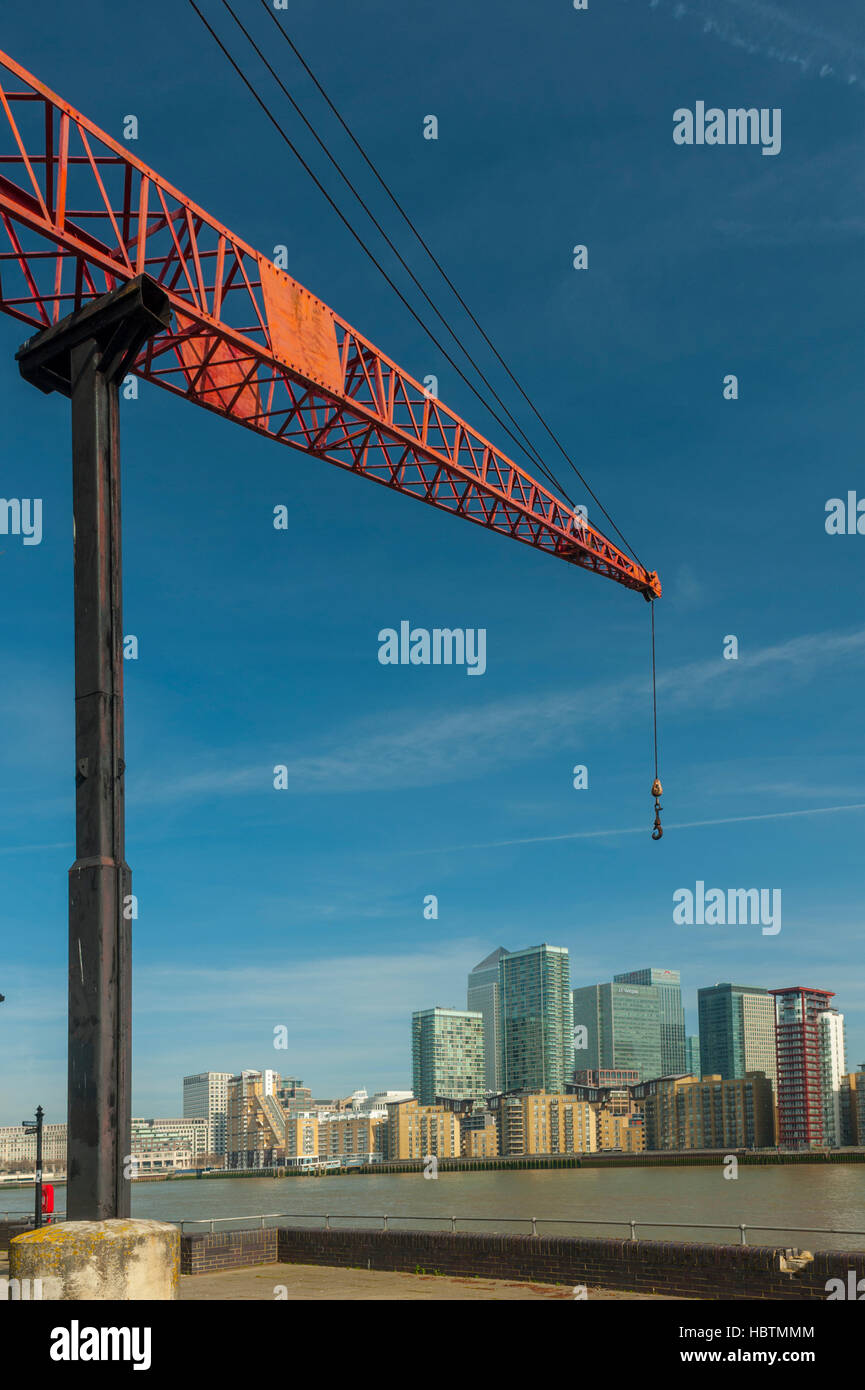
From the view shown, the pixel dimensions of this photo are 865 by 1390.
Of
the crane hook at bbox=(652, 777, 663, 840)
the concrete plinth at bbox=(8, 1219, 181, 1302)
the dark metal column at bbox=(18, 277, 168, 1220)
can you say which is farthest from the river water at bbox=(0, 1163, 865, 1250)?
the concrete plinth at bbox=(8, 1219, 181, 1302)

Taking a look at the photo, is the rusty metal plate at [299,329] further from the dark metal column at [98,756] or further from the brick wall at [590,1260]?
the brick wall at [590,1260]

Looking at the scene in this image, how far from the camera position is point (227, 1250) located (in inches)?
800

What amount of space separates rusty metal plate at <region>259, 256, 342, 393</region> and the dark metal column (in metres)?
14.6

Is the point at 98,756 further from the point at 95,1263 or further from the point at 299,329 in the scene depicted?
the point at 299,329

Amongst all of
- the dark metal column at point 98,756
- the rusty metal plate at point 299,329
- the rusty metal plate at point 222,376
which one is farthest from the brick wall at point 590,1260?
the rusty metal plate at point 299,329

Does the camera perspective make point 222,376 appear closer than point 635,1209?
Yes

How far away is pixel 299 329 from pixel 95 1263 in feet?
68.9

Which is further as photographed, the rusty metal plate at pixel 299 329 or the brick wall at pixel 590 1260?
the rusty metal plate at pixel 299 329

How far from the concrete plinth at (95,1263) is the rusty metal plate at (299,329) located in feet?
64.0

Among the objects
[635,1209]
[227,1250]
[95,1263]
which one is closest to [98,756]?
[95,1263]

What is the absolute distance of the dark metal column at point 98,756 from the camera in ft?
27.7

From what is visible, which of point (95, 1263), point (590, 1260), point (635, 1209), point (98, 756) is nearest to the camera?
point (95, 1263)
